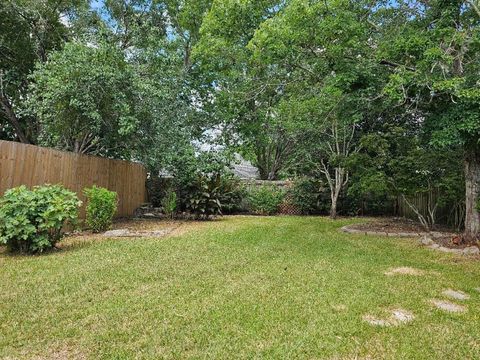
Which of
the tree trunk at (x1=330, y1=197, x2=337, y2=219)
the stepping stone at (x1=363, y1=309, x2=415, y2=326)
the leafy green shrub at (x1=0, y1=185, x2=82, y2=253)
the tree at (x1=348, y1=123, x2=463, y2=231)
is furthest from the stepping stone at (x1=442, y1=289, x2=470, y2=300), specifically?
the tree trunk at (x1=330, y1=197, x2=337, y2=219)

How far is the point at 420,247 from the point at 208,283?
14.1 feet

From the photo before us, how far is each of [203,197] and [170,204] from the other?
94 cm

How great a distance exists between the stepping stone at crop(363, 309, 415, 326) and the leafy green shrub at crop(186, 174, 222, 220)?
297 inches

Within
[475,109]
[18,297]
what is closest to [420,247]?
[475,109]

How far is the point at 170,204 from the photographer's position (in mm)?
10289

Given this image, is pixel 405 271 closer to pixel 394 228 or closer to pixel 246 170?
pixel 394 228

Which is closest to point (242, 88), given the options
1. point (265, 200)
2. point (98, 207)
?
point (265, 200)

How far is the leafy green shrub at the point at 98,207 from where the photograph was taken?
7.17 m

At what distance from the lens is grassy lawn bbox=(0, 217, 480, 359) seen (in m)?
2.50

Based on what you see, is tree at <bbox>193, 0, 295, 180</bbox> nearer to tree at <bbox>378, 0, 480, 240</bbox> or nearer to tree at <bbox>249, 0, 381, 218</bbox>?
tree at <bbox>249, 0, 381, 218</bbox>

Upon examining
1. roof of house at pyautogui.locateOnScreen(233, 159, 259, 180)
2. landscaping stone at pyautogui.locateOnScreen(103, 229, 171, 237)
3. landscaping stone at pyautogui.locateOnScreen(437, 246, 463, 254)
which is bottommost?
landscaping stone at pyautogui.locateOnScreen(103, 229, 171, 237)

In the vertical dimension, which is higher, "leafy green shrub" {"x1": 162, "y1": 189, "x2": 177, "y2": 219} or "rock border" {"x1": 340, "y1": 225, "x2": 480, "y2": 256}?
"leafy green shrub" {"x1": 162, "y1": 189, "x2": 177, "y2": 219}

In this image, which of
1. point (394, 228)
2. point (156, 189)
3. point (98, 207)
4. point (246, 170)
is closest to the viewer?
point (98, 207)

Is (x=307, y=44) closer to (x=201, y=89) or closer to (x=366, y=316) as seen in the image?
(x=366, y=316)
